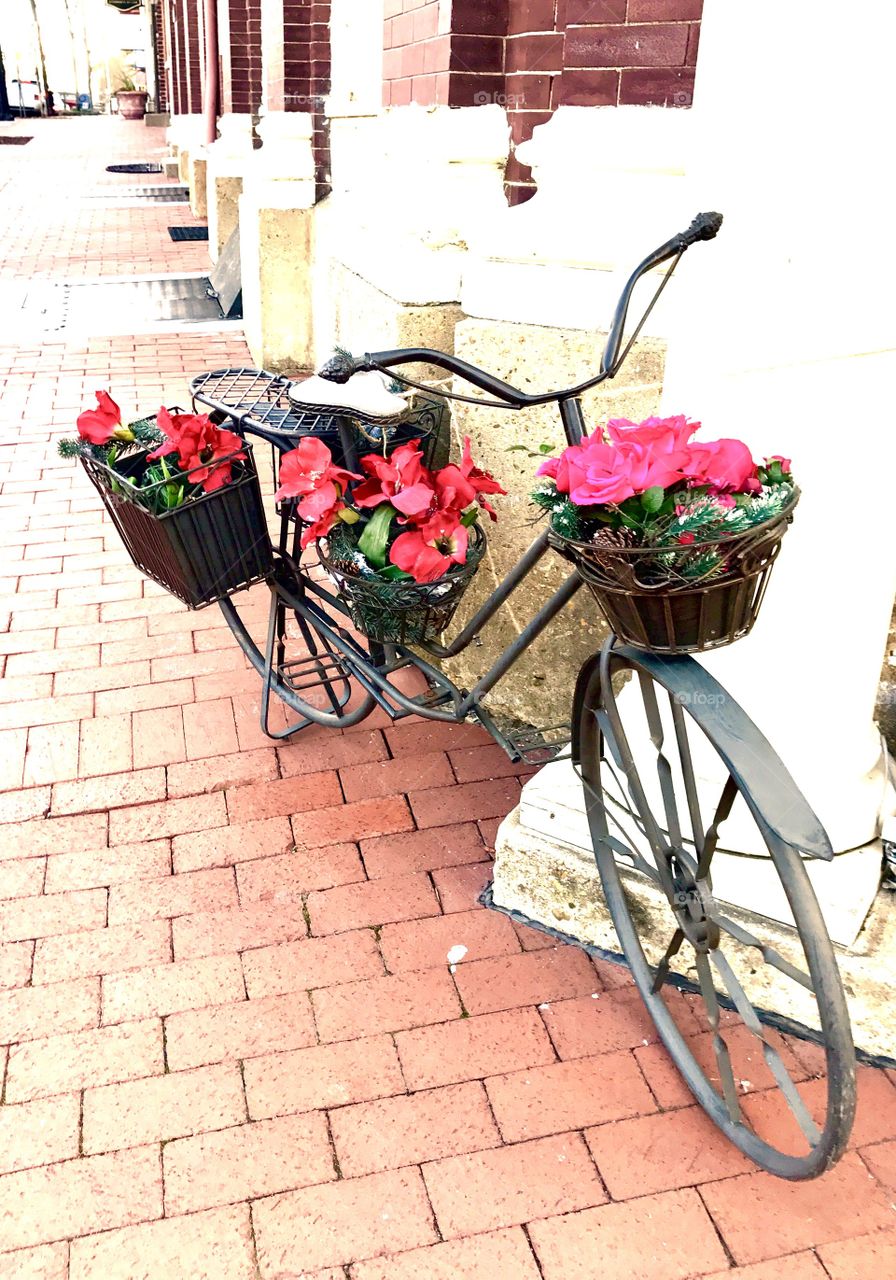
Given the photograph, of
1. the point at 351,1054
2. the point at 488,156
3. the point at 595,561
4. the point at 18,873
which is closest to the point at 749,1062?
the point at 351,1054

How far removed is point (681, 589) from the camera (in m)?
1.65

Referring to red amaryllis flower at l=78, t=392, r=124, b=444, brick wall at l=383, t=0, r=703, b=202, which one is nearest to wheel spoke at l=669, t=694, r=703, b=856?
brick wall at l=383, t=0, r=703, b=202

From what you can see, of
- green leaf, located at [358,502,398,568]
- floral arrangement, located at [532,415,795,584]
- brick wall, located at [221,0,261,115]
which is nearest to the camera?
floral arrangement, located at [532,415,795,584]

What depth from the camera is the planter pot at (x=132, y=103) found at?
37828 mm

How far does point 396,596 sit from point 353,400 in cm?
49

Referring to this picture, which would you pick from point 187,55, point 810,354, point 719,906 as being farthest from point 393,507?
point 187,55

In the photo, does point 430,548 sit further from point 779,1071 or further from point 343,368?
point 779,1071

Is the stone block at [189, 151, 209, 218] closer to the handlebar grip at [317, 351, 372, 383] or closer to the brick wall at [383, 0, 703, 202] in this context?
the brick wall at [383, 0, 703, 202]

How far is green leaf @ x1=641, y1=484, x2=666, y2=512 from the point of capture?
5.29ft

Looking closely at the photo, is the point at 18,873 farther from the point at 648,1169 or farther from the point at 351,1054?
the point at 648,1169

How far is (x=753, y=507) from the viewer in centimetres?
165

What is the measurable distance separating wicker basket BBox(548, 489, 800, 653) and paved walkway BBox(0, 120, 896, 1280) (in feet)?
3.23

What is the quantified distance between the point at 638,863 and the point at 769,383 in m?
0.97

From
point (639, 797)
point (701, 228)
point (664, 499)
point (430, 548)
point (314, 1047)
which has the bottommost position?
point (314, 1047)
